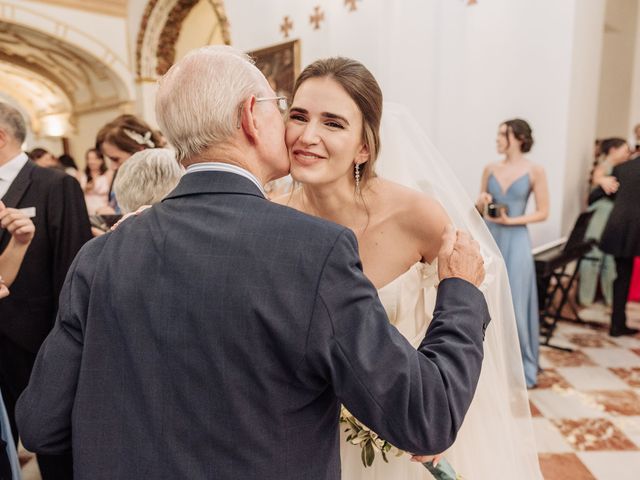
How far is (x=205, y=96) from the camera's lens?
96cm

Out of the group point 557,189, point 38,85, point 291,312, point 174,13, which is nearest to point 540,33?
point 557,189

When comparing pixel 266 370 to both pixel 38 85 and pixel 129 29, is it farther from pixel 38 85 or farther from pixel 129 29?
pixel 38 85

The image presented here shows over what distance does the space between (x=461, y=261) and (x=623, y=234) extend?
176 inches

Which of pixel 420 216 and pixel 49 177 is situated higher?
pixel 49 177

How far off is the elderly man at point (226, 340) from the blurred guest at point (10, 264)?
0.64 metres

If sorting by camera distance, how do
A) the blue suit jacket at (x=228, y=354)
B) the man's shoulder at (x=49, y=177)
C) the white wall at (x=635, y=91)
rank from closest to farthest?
the blue suit jacket at (x=228, y=354) → the man's shoulder at (x=49, y=177) → the white wall at (x=635, y=91)

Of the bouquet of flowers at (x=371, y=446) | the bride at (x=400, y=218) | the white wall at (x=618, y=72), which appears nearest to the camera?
the bouquet of flowers at (x=371, y=446)

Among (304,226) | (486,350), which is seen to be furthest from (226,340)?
(486,350)

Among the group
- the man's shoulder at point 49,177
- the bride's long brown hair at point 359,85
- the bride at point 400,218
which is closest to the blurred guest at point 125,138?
the man's shoulder at point 49,177

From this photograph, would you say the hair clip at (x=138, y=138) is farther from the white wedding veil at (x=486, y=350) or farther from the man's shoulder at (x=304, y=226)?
the man's shoulder at (x=304, y=226)

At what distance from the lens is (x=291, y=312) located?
2.78 feet

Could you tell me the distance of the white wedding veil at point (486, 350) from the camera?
5.81 ft

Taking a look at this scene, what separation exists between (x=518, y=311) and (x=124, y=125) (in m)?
3.02

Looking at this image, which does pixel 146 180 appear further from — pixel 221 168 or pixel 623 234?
pixel 623 234
